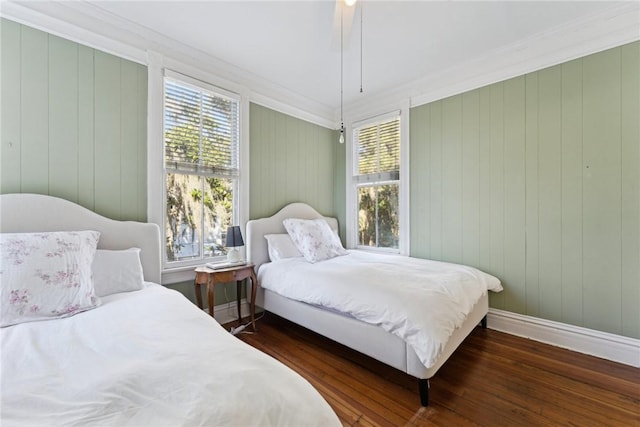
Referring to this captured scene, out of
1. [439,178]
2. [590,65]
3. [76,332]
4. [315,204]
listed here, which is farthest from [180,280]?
[590,65]

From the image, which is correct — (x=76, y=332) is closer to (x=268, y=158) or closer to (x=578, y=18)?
(x=268, y=158)

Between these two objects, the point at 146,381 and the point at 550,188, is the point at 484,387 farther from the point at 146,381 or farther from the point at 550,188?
the point at 146,381

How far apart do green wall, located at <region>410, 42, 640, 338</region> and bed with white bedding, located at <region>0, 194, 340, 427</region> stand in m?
2.66

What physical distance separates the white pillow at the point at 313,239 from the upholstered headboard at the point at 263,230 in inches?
4.5

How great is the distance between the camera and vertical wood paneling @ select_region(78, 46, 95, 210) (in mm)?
2127

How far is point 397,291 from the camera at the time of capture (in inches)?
73.8

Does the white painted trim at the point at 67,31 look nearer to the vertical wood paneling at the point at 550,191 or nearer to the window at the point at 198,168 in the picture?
the window at the point at 198,168

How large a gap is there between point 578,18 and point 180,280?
4.30 metres

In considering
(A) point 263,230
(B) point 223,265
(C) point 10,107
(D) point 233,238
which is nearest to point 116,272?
(B) point 223,265

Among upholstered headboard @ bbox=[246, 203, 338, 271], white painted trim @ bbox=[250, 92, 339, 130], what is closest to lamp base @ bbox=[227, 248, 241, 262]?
upholstered headboard @ bbox=[246, 203, 338, 271]

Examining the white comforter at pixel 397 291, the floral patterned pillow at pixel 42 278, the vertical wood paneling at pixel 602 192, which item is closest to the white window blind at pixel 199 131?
the floral patterned pillow at pixel 42 278

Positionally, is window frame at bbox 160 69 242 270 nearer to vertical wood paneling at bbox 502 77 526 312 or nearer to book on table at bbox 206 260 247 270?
book on table at bbox 206 260 247 270

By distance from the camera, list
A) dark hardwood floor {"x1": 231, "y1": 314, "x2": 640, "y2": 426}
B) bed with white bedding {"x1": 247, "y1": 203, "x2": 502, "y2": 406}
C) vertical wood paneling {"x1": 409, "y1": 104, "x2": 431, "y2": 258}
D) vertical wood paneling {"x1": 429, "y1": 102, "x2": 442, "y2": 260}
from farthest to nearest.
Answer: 1. vertical wood paneling {"x1": 409, "y1": 104, "x2": 431, "y2": 258}
2. vertical wood paneling {"x1": 429, "y1": 102, "x2": 442, "y2": 260}
3. bed with white bedding {"x1": 247, "y1": 203, "x2": 502, "y2": 406}
4. dark hardwood floor {"x1": 231, "y1": 314, "x2": 640, "y2": 426}

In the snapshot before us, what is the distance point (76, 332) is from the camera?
1.24 m
